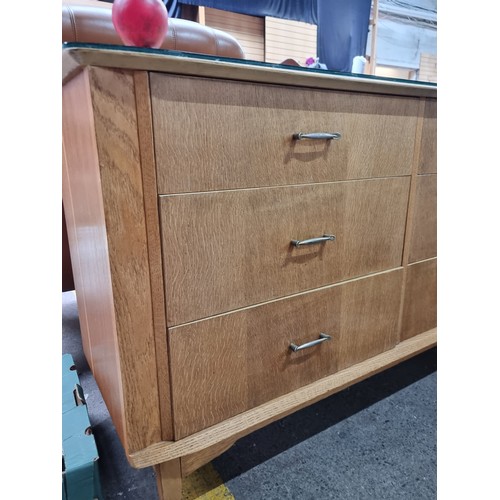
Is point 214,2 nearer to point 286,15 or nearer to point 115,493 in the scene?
point 286,15

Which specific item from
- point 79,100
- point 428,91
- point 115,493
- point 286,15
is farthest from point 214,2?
point 115,493

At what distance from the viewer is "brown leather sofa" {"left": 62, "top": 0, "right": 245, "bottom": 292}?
42.1 inches

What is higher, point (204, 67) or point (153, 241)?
point (204, 67)

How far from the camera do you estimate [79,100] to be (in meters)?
0.57

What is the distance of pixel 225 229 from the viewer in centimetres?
65

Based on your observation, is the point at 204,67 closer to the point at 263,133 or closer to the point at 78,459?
the point at 263,133

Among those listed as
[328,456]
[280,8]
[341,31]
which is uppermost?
[280,8]

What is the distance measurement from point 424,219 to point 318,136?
431 millimetres

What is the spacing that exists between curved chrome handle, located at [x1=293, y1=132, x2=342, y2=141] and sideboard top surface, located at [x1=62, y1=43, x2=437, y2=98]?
0.08 meters

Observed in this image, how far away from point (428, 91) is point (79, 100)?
74cm

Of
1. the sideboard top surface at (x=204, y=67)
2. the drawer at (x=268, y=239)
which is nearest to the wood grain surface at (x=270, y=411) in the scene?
the drawer at (x=268, y=239)

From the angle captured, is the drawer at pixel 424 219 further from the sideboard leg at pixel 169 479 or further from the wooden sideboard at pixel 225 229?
the sideboard leg at pixel 169 479

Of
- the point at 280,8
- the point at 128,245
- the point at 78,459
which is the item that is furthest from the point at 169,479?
the point at 280,8

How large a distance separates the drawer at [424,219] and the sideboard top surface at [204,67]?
29 cm
